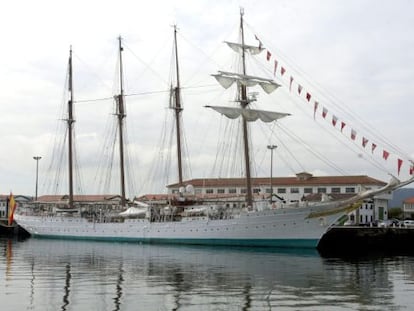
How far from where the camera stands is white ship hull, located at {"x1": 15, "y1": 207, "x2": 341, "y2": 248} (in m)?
48.8

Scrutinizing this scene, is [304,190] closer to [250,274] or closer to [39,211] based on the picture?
[39,211]

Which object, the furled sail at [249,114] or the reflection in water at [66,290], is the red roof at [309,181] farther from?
the reflection in water at [66,290]

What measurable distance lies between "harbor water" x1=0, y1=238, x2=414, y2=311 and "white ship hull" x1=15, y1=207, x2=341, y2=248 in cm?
1209

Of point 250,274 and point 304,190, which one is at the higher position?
point 304,190

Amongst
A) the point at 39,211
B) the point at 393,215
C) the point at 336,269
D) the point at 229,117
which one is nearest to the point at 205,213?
the point at 229,117

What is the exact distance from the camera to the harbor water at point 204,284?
60.6 feet

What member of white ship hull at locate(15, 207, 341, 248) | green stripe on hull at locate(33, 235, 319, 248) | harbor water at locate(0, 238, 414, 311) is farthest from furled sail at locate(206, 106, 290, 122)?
harbor water at locate(0, 238, 414, 311)

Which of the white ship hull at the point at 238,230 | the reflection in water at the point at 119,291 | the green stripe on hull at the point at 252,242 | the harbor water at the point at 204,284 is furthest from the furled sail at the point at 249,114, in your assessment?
the reflection in water at the point at 119,291

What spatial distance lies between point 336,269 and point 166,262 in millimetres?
10216

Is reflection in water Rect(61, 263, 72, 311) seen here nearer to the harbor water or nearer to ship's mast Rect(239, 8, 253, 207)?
the harbor water

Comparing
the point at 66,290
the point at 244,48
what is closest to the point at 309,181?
the point at 244,48

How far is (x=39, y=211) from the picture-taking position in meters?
73.7

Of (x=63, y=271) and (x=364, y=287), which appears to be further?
(x=63, y=271)

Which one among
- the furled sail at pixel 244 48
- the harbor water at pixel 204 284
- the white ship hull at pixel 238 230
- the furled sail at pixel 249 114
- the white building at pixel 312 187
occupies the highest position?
the furled sail at pixel 244 48
